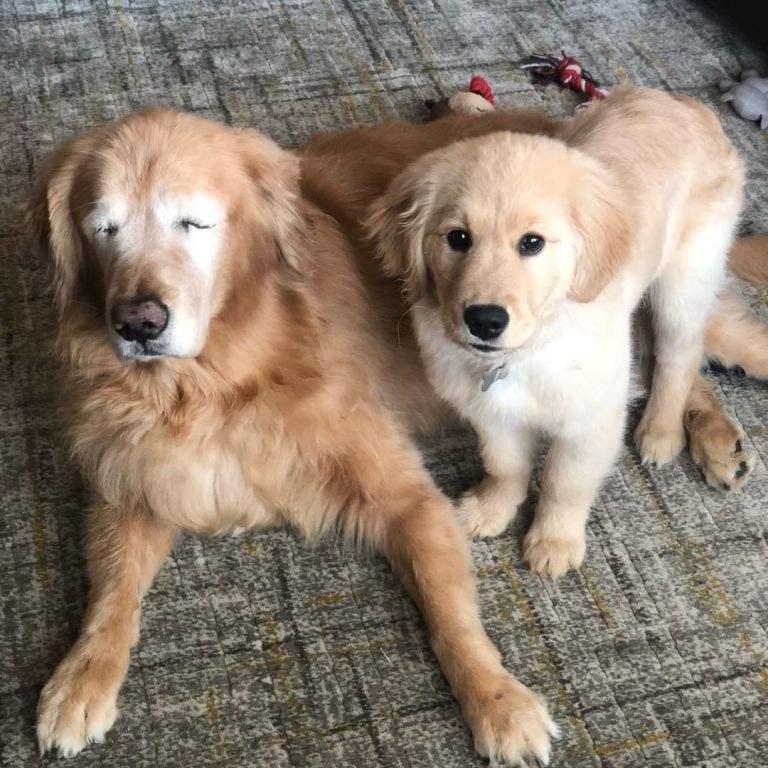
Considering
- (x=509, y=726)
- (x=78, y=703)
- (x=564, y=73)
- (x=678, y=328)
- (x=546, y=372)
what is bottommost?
(x=78, y=703)

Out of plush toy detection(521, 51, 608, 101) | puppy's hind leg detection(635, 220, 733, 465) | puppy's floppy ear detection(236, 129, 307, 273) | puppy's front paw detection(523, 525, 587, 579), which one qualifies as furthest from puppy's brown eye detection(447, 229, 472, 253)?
plush toy detection(521, 51, 608, 101)

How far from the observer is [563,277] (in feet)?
4.65

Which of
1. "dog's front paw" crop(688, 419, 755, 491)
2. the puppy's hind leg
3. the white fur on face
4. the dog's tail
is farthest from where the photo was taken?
the dog's tail

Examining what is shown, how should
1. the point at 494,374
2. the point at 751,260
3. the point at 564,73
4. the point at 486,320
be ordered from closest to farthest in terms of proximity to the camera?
the point at 486,320 < the point at 494,374 < the point at 751,260 < the point at 564,73

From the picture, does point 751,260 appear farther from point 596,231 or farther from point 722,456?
point 596,231

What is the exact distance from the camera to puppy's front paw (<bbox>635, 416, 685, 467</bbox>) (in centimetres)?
197

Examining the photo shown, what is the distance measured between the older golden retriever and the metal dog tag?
281mm

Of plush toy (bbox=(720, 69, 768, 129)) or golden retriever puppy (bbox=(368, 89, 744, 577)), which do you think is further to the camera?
plush toy (bbox=(720, 69, 768, 129))

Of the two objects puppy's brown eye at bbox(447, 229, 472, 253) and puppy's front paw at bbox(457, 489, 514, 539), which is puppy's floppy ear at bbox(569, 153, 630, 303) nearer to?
puppy's brown eye at bbox(447, 229, 472, 253)

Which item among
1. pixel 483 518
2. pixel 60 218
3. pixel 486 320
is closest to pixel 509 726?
pixel 483 518

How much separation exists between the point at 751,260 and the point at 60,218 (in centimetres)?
146

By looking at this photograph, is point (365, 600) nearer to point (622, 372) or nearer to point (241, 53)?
point (622, 372)

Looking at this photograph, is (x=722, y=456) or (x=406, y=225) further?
(x=722, y=456)

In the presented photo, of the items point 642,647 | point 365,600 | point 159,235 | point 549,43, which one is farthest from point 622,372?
point 549,43
